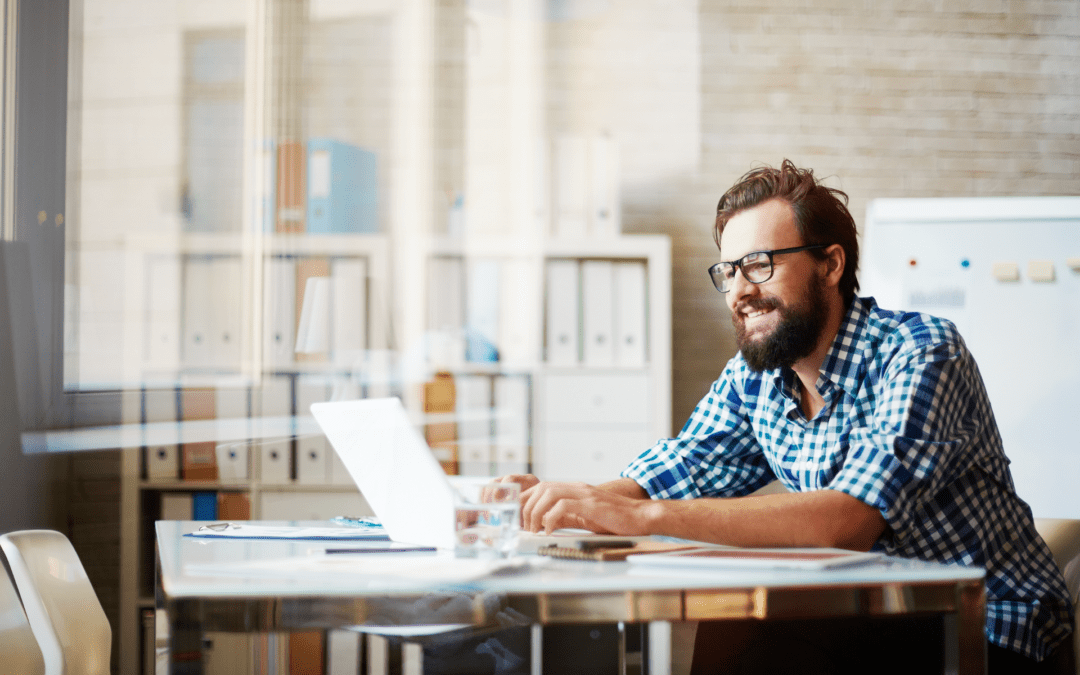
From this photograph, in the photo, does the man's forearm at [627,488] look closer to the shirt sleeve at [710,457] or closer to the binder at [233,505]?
the shirt sleeve at [710,457]

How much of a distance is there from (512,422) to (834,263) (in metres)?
1.64

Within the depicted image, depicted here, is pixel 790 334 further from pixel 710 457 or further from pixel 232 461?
pixel 232 461

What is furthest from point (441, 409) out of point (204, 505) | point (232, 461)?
point (204, 505)

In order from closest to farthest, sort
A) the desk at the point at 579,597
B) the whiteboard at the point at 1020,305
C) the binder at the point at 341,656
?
the desk at the point at 579,597 < the whiteboard at the point at 1020,305 < the binder at the point at 341,656

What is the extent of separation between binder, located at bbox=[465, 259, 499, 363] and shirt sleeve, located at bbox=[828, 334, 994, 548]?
1.92 m

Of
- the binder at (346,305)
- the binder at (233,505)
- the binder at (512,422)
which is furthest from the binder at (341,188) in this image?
the binder at (233,505)

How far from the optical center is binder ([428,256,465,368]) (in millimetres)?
3184

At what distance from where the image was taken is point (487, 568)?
92cm

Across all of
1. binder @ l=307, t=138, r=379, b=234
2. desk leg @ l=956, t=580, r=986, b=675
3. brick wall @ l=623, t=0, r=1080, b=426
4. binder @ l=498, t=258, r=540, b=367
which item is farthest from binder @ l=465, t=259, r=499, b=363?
desk leg @ l=956, t=580, r=986, b=675

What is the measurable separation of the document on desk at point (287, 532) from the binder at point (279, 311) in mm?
1700

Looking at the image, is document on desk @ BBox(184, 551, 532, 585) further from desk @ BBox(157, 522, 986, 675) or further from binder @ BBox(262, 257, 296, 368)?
binder @ BBox(262, 257, 296, 368)

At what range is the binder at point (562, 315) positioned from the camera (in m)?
2.93

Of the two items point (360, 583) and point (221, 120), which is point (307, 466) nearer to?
point (221, 120)

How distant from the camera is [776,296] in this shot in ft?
4.93
